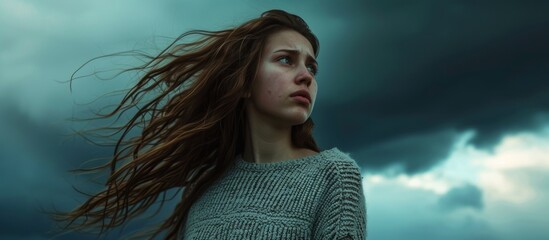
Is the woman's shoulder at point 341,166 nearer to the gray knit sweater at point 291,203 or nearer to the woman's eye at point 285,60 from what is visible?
the gray knit sweater at point 291,203

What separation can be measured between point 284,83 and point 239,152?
62 centimetres

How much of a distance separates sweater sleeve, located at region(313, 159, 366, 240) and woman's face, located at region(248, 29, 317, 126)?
1.18 feet

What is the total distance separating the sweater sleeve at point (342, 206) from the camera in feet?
11.5

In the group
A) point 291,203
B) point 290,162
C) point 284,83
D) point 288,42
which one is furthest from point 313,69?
point 291,203

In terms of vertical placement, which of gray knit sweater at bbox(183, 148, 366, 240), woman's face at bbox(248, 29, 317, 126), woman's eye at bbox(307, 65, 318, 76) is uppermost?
woman's eye at bbox(307, 65, 318, 76)

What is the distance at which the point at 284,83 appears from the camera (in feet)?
12.6

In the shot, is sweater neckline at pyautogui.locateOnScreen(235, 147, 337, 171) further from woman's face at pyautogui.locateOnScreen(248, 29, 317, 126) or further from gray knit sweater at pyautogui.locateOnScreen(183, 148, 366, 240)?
woman's face at pyautogui.locateOnScreen(248, 29, 317, 126)

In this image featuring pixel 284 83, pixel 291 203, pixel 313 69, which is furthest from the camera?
pixel 313 69

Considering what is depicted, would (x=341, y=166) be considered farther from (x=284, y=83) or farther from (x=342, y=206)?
(x=284, y=83)

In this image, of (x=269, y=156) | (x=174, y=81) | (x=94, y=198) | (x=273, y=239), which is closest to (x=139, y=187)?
(x=94, y=198)

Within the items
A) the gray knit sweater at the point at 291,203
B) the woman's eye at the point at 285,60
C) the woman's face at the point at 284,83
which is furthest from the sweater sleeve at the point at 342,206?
the woman's eye at the point at 285,60

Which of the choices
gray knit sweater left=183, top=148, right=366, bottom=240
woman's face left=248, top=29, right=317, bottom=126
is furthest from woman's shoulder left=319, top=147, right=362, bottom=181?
woman's face left=248, top=29, right=317, bottom=126

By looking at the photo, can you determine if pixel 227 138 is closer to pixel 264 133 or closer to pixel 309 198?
pixel 264 133

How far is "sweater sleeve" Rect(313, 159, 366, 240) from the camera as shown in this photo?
3.49 m
